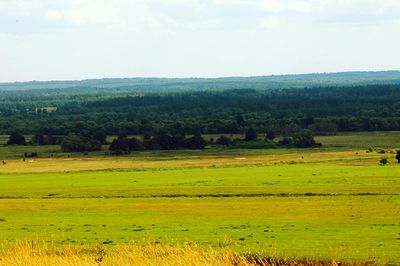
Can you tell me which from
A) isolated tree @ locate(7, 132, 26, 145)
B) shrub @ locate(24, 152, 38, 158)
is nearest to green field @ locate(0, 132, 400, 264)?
shrub @ locate(24, 152, 38, 158)

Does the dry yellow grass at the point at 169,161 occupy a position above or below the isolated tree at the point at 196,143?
above

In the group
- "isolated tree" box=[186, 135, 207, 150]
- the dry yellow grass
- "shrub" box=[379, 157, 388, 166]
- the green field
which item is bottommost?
"isolated tree" box=[186, 135, 207, 150]

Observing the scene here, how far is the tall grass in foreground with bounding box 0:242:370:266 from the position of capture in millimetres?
22750

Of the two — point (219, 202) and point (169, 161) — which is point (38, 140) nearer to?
point (169, 161)

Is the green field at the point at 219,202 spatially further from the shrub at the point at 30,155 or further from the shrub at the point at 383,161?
the shrub at the point at 30,155

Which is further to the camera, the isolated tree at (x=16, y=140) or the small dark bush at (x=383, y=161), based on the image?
the isolated tree at (x=16, y=140)

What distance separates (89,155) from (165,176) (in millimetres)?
32664

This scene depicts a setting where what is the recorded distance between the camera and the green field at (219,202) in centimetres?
3288

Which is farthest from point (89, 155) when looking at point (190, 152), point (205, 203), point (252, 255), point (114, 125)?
point (252, 255)

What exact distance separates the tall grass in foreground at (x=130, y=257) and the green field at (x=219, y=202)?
7.65 ft

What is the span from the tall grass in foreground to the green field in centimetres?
233

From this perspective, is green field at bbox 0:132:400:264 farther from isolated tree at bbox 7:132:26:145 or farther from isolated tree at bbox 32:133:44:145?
isolated tree at bbox 7:132:26:145

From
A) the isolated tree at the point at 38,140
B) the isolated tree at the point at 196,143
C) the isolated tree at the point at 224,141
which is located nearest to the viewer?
the isolated tree at the point at 196,143

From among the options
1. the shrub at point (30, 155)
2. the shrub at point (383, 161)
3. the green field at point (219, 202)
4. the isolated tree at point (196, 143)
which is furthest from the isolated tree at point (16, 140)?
the shrub at point (383, 161)
